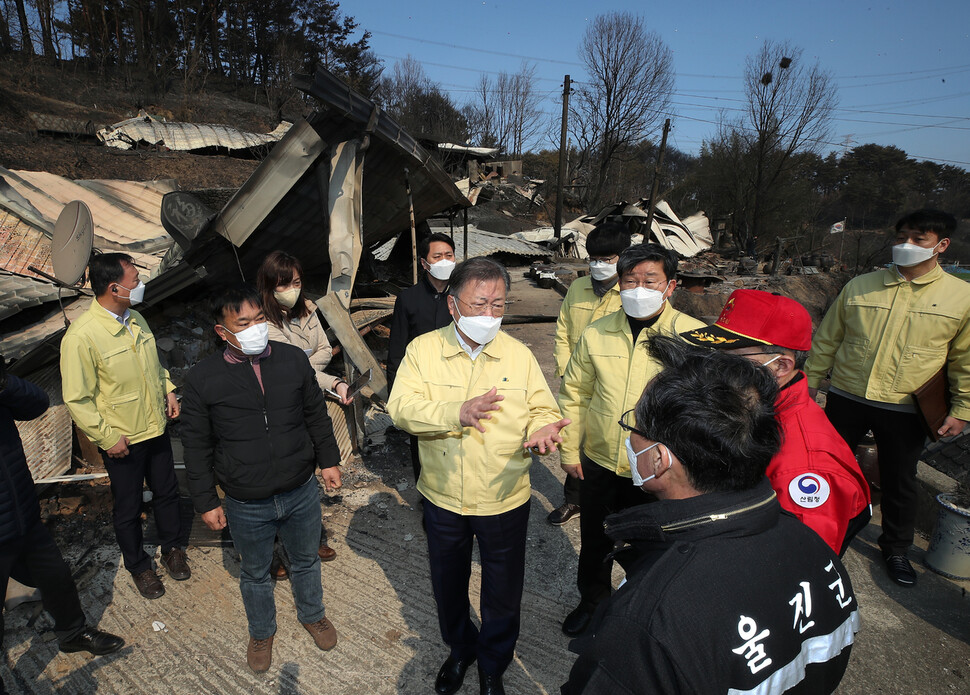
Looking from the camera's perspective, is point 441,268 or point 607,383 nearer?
point 607,383

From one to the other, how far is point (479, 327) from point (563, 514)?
2186 mm

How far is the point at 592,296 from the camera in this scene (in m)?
3.41

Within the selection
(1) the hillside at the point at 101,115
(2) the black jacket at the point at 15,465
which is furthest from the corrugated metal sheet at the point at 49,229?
(1) the hillside at the point at 101,115

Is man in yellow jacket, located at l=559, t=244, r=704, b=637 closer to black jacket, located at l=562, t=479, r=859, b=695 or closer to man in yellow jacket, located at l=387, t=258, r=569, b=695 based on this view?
man in yellow jacket, located at l=387, t=258, r=569, b=695

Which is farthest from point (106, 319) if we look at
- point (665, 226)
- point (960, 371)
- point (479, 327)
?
point (665, 226)

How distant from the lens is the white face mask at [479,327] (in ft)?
6.67

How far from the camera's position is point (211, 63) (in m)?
28.8

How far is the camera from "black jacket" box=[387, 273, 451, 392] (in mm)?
3355

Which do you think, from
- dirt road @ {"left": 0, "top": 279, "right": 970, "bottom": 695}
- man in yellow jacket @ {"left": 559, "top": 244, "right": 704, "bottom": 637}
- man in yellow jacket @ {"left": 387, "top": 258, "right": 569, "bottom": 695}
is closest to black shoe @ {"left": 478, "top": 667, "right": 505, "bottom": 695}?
man in yellow jacket @ {"left": 387, "top": 258, "right": 569, "bottom": 695}

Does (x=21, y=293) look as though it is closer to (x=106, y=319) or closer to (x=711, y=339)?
(x=106, y=319)

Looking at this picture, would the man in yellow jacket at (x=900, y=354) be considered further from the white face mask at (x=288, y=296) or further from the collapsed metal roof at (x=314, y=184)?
the collapsed metal roof at (x=314, y=184)

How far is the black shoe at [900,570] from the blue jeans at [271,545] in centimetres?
342

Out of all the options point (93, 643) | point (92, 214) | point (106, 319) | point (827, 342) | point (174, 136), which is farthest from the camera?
point (174, 136)

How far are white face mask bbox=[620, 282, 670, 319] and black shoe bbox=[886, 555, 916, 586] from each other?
2.40 m
